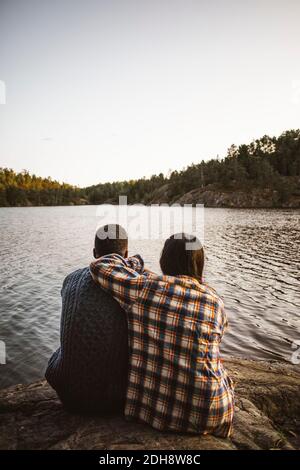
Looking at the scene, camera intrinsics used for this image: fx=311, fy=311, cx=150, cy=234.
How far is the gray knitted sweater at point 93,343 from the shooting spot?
2.90m

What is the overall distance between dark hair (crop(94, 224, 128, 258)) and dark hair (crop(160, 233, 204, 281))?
0.49m

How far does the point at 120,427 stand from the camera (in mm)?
3098

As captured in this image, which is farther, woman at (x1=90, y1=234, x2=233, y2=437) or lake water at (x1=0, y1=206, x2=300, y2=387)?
lake water at (x1=0, y1=206, x2=300, y2=387)

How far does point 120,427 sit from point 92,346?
0.92 m

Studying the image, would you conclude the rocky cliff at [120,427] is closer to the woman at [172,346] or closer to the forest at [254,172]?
the woman at [172,346]

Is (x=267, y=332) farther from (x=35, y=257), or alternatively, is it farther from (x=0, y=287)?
(x=35, y=257)

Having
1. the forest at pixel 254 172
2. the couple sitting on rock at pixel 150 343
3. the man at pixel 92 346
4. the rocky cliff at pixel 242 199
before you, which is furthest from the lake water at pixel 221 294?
the forest at pixel 254 172

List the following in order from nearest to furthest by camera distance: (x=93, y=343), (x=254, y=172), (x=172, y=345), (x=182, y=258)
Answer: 1. (x=172, y=345)
2. (x=93, y=343)
3. (x=182, y=258)
4. (x=254, y=172)

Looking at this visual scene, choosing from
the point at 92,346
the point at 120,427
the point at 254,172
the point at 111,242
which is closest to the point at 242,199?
the point at 254,172

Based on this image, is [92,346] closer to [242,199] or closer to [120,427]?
[120,427]

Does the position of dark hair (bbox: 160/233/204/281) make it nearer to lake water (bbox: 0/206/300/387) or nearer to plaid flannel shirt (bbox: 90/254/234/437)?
plaid flannel shirt (bbox: 90/254/234/437)

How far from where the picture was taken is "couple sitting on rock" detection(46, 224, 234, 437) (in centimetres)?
279

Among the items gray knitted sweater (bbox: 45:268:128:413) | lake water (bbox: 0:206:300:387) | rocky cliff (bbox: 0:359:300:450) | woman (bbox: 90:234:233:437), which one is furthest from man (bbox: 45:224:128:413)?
lake water (bbox: 0:206:300:387)
